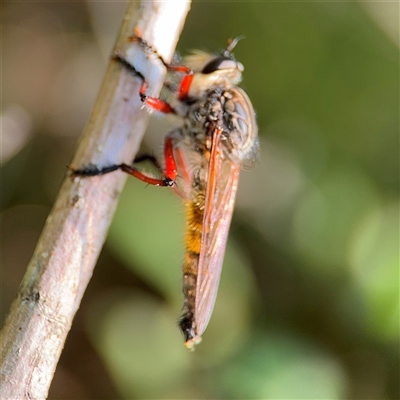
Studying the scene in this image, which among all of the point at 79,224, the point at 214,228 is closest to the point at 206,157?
the point at 214,228

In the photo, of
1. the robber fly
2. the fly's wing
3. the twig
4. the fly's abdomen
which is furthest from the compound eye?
the fly's abdomen

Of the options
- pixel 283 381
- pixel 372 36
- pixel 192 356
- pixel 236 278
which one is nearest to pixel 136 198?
pixel 236 278

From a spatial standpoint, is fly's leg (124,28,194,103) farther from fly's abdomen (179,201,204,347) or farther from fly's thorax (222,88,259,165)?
fly's abdomen (179,201,204,347)

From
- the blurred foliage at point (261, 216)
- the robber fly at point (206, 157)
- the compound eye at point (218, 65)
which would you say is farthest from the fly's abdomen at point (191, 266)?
the compound eye at point (218, 65)

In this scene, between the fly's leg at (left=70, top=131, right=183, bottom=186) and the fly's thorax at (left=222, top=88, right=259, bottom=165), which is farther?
the fly's thorax at (left=222, top=88, right=259, bottom=165)

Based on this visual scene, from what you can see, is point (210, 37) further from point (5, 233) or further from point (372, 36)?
point (5, 233)

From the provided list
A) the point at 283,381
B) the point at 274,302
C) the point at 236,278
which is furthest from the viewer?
the point at 274,302
